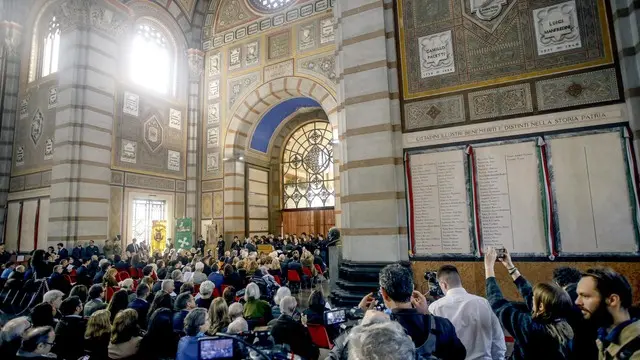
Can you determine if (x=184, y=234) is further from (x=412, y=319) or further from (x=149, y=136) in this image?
(x=412, y=319)

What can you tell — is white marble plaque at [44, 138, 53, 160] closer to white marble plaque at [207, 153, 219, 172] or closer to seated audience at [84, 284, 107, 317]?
white marble plaque at [207, 153, 219, 172]

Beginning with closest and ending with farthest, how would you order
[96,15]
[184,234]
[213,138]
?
1. [96,15]
2. [184,234]
3. [213,138]

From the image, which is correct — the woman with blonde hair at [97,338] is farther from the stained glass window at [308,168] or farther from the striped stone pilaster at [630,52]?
the stained glass window at [308,168]

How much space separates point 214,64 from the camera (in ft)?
51.8

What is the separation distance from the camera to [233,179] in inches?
586

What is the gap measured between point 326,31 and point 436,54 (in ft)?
29.7

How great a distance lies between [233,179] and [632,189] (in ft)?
42.8

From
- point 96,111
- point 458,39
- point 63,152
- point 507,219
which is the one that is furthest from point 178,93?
point 507,219

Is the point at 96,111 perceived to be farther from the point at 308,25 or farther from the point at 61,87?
the point at 308,25

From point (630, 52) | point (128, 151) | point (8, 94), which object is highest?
point (8, 94)

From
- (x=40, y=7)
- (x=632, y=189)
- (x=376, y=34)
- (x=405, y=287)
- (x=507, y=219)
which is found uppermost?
(x=40, y=7)

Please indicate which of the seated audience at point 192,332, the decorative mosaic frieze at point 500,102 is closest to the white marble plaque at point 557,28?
the decorative mosaic frieze at point 500,102

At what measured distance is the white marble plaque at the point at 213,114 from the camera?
15.5m

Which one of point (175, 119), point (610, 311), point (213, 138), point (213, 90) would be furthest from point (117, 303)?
point (213, 90)
